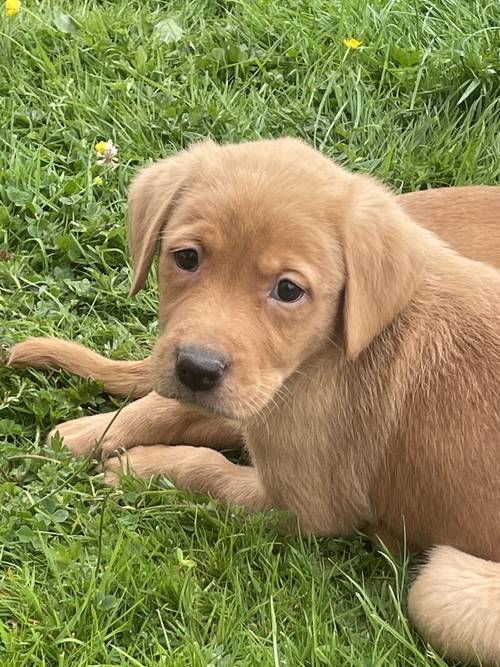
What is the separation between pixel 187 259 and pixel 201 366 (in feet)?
1.42

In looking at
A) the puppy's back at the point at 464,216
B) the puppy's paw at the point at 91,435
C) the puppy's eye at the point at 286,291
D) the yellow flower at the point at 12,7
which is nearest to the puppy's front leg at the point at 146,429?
the puppy's paw at the point at 91,435

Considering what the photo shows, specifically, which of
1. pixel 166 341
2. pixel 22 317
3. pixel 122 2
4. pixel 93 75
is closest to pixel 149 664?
pixel 166 341

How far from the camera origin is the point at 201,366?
336 cm

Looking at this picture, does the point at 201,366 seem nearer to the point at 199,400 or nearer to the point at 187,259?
the point at 199,400

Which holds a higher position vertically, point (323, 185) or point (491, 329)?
point (323, 185)

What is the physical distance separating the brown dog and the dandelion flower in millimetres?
1653

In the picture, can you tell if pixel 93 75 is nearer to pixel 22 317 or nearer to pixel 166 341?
pixel 22 317

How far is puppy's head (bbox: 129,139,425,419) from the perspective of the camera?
3430 mm

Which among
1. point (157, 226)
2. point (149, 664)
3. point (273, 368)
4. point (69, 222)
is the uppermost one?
point (157, 226)

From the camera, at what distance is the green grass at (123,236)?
141 inches

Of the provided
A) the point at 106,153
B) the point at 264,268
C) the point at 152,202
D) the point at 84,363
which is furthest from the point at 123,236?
the point at 264,268

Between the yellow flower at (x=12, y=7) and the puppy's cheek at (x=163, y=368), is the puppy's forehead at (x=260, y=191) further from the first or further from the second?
the yellow flower at (x=12, y=7)

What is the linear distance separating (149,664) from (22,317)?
82.0 inches

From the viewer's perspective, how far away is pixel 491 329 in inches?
149
